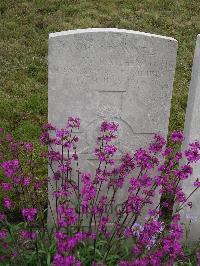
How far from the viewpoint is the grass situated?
6.11 metres

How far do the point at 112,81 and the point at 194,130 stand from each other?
2.27 ft

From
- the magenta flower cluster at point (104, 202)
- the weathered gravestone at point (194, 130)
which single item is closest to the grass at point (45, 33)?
the magenta flower cluster at point (104, 202)

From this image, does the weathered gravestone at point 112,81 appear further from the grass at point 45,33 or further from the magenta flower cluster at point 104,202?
the grass at point 45,33

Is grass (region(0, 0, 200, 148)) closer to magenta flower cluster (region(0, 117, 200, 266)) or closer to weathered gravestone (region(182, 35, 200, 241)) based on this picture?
magenta flower cluster (region(0, 117, 200, 266))

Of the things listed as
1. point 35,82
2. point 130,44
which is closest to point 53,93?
point 130,44

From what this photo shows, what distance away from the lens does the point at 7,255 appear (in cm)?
376

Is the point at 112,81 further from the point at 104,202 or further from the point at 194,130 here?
the point at 104,202

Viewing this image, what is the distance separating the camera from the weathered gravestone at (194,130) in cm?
380

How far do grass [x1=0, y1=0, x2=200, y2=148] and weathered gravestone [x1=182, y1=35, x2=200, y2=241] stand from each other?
184 cm

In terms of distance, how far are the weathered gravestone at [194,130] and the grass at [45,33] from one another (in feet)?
6.05

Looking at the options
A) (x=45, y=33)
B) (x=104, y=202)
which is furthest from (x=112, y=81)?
A: (x=45, y=33)

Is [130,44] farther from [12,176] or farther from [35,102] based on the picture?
[35,102]

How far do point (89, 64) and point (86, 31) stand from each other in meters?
0.23

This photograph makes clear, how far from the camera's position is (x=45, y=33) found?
7.89 m
